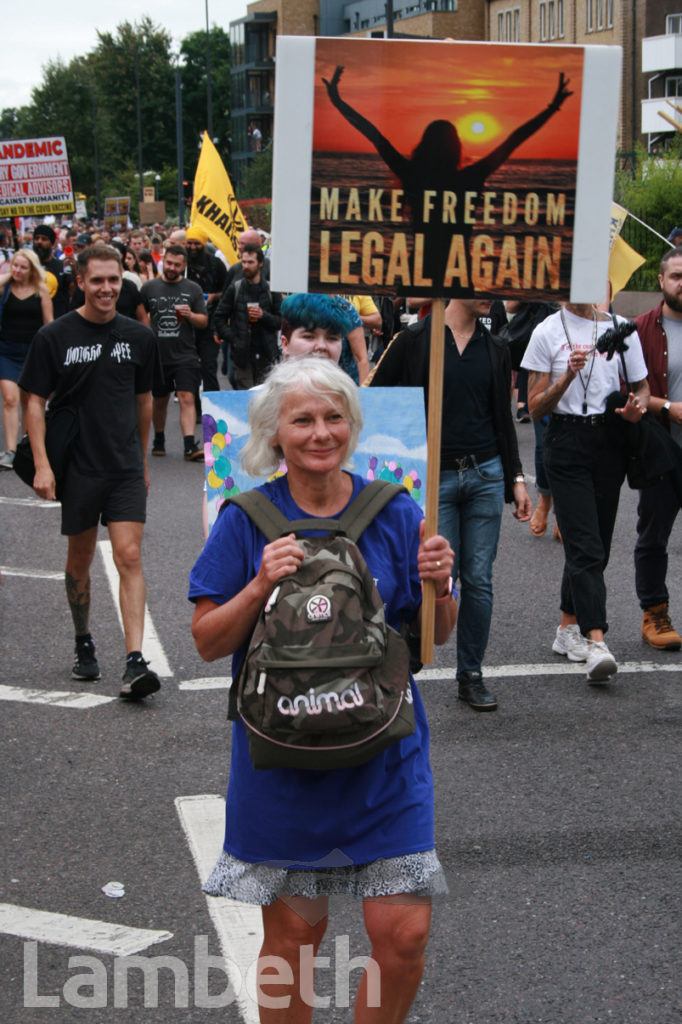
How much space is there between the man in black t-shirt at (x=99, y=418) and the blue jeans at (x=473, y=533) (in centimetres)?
142

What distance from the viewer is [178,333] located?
543 inches

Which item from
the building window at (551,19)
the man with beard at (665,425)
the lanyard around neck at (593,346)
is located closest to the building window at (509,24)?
the building window at (551,19)

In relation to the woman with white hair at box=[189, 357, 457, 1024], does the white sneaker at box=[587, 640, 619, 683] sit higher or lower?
lower

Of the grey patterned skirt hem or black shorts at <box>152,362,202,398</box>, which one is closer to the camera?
the grey patterned skirt hem

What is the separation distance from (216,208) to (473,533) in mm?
11697

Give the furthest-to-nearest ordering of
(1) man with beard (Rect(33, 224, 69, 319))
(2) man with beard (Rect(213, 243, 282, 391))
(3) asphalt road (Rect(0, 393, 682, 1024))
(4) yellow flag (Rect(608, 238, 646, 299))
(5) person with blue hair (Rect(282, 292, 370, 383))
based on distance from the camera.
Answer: (1) man with beard (Rect(33, 224, 69, 319))
(2) man with beard (Rect(213, 243, 282, 391))
(4) yellow flag (Rect(608, 238, 646, 299))
(5) person with blue hair (Rect(282, 292, 370, 383))
(3) asphalt road (Rect(0, 393, 682, 1024))

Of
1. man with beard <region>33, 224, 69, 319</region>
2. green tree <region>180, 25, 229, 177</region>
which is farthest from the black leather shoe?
green tree <region>180, 25, 229, 177</region>

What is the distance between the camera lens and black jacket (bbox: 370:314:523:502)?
235 inches

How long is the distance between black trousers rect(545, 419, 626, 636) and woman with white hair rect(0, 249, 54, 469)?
7.44m

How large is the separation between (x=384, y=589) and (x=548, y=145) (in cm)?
114

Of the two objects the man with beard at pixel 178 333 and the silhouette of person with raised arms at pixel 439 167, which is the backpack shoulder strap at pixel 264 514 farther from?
the man with beard at pixel 178 333

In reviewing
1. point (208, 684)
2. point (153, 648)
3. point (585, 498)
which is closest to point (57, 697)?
point (208, 684)

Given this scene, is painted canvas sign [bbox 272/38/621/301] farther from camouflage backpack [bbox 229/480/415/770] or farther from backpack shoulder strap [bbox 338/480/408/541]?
camouflage backpack [bbox 229/480/415/770]

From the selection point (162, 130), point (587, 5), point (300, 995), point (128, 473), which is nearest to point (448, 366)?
point (128, 473)
